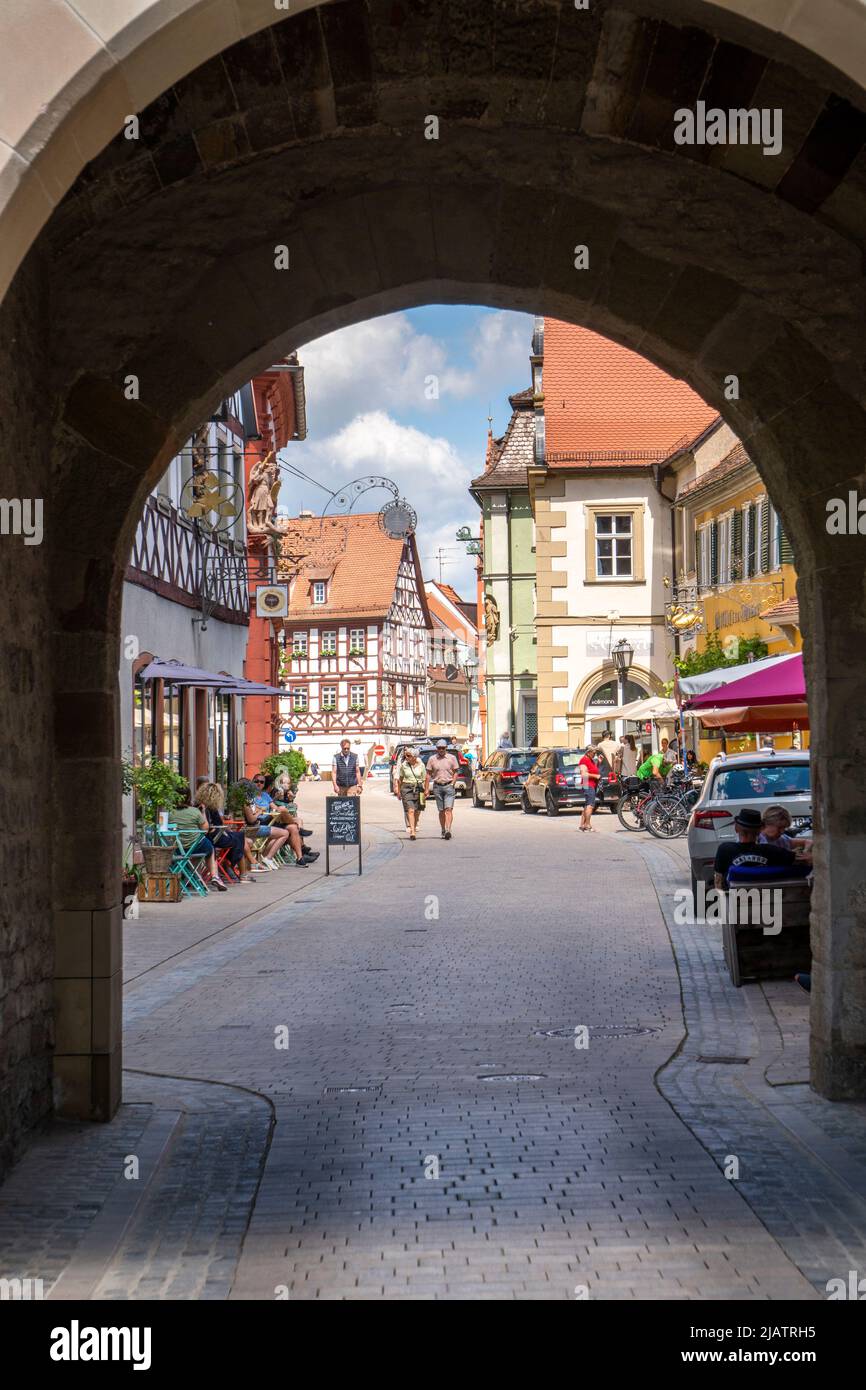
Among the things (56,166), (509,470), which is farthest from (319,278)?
(509,470)

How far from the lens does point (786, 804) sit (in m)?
16.7

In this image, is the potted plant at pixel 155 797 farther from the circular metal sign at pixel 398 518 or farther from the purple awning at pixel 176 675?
the circular metal sign at pixel 398 518

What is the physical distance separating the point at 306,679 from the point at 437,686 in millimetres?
14992

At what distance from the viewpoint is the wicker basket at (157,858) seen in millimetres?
18356

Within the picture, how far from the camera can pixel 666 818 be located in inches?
1122

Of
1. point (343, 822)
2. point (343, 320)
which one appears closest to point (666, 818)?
point (343, 822)

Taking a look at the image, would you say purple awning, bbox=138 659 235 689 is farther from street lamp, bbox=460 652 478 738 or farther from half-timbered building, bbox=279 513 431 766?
street lamp, bbox=460 652 478 738

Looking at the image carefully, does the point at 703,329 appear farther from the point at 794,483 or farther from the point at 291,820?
the point at 291,820

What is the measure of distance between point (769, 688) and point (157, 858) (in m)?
7.35

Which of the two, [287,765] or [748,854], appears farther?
[287,765]

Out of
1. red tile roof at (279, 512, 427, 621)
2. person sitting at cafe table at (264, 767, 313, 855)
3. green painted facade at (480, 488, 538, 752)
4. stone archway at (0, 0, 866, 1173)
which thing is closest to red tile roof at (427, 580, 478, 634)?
red tile roof at (279, 512, 427, 621)

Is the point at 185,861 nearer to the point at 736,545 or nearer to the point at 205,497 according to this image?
the point at 205,497

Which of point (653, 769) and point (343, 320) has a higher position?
point (343, 320)
